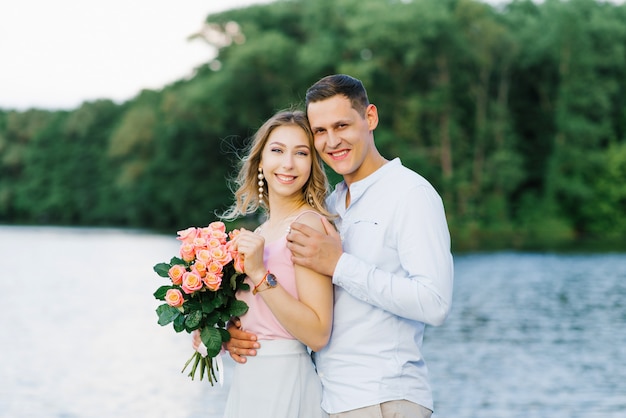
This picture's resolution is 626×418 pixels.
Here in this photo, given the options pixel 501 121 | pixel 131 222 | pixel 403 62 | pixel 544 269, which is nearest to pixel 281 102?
pixel 403 62

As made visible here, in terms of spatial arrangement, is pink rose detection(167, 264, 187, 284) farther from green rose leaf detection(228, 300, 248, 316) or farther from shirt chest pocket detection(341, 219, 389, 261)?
shirt chest pocket detection(341, 219, 389, 261)

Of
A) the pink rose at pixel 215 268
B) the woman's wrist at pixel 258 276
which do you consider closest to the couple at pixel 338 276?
the woman's wrist at pixel 258 276

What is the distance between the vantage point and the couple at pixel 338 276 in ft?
10.2

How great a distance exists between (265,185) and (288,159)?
0.26 m

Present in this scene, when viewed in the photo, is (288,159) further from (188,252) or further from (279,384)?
(279,384)

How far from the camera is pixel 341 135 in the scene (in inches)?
136

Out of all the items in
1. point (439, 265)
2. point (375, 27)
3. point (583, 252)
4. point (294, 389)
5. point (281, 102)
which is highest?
point (375, 27)

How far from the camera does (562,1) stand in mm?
43250

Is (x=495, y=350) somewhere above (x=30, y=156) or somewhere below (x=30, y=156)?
below

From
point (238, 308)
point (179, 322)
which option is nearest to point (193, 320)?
point (179, 322)

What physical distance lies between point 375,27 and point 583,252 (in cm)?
1347

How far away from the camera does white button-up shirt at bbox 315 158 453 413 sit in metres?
3.07

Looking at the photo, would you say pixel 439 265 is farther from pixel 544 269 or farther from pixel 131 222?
pixel 131 222

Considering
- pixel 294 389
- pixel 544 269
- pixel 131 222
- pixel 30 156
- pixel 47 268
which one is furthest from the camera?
pixel 30 156
